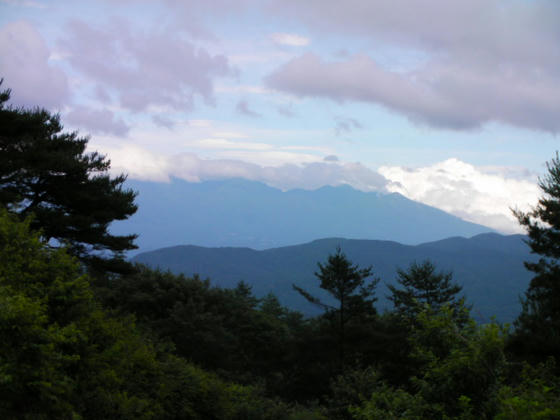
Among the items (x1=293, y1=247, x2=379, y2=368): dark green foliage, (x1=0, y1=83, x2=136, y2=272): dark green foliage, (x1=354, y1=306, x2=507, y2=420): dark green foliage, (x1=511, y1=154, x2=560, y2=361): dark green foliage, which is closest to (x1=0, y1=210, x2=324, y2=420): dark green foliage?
(x1=354, y1=306, x2=507, y2=420): dark green foliage

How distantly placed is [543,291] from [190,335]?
21.2 m

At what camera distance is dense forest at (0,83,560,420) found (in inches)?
268

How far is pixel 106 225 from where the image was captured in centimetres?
2012

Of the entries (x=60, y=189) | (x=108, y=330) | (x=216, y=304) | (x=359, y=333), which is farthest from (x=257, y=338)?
(x=108, y=330)

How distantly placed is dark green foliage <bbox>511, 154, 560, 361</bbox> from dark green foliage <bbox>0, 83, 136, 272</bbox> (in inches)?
755

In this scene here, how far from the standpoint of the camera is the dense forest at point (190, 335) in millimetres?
6816

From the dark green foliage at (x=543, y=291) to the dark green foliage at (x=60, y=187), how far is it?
62.9 feet

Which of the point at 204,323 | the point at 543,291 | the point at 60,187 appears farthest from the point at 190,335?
the point at 543,291

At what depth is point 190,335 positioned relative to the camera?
29.1m

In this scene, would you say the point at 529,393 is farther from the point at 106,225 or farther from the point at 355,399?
the point at 106,225

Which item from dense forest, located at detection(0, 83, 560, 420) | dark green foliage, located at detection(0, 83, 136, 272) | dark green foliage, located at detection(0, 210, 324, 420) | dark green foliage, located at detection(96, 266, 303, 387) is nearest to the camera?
→ dark green foliage, located at detection(0, 210, 324, 420)

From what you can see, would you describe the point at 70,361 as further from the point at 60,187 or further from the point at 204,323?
the point at 204,323

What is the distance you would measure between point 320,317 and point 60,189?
21.6m

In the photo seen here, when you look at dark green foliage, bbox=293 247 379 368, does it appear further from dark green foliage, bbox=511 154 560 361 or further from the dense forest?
dark green foliage, bbox=511 154 560 361
